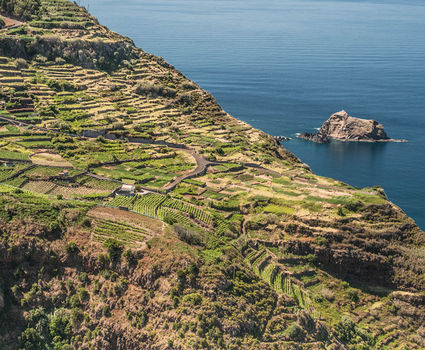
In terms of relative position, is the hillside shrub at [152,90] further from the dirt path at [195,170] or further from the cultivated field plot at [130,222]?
the cultivated field plot at [130,222]

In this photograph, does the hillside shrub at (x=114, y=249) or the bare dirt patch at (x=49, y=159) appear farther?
the bare dirt patch at (x=49, y=159)

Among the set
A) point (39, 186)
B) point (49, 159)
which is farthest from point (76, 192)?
point (49, 159)

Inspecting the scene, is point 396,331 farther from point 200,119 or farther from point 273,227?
point 200,119

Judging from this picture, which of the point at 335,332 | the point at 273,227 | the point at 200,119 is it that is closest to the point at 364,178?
the point at 200,119

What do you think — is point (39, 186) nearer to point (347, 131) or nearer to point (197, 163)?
point (197, 163)

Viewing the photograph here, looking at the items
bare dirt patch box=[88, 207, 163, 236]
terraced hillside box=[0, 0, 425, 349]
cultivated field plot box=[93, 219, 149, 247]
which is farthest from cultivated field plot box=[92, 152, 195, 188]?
cultivated field plot box=[93, 219, 149, 247]

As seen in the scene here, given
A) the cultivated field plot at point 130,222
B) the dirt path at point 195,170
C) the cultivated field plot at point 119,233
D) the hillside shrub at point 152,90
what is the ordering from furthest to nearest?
the hillside shrub at point 152,90, the dirt path at point 195,170, the cultivated field plot at point 130,222, the cultivated field plot at point 119,233

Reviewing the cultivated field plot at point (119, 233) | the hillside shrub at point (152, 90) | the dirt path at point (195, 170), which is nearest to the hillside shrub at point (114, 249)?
the cultivated field plot at point (119, 233)

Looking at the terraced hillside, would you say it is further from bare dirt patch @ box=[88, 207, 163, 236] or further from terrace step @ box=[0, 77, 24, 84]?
terrace step @ box=[0, 77, 24, 84]
